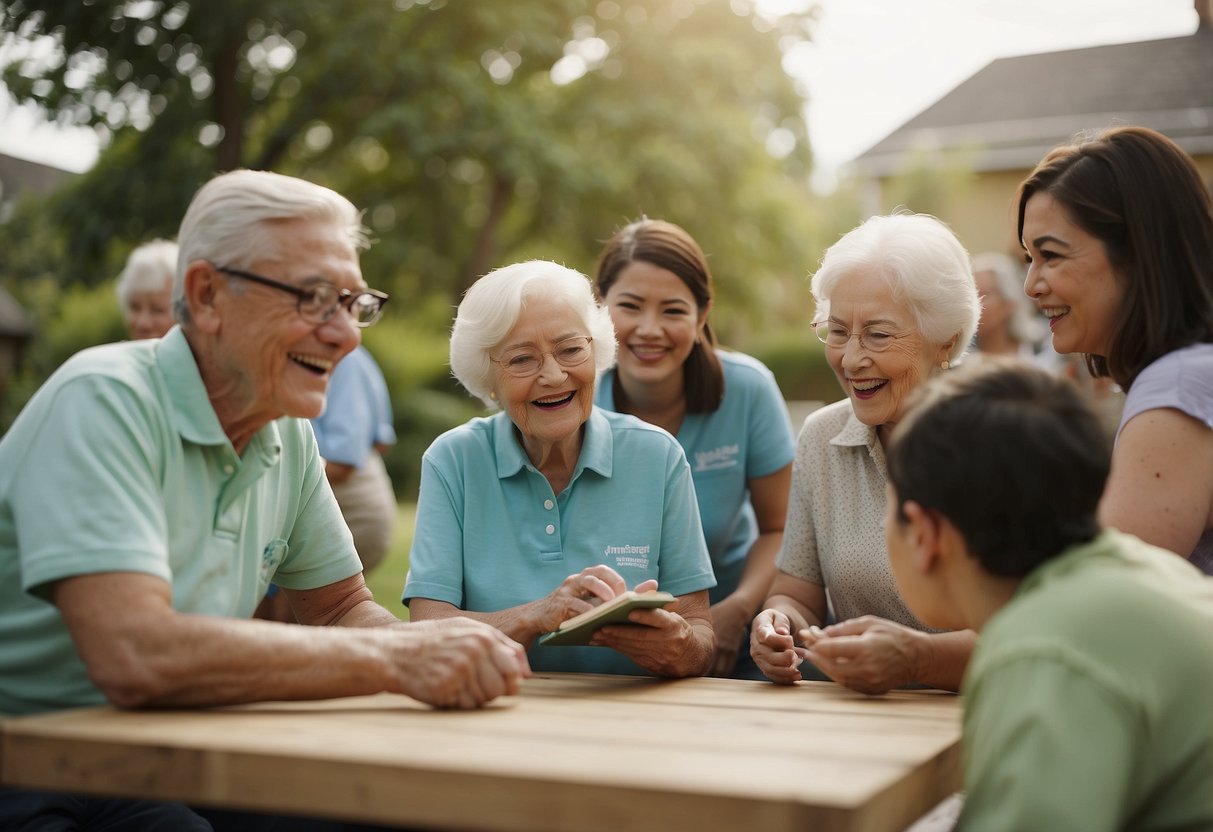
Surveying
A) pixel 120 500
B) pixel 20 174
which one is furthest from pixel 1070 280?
pixel 20 174

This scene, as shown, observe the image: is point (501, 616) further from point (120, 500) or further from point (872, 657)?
point (120, 500)

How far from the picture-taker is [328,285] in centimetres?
234

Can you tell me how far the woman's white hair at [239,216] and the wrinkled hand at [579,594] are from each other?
992 mm

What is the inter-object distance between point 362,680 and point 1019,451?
47.4 inches

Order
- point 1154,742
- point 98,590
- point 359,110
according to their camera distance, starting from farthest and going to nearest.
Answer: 1. point 359,110
2. point 98,590
3. point 1154,742

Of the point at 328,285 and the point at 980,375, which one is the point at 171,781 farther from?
Result: the point at 980,375

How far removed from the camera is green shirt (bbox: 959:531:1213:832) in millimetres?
1480

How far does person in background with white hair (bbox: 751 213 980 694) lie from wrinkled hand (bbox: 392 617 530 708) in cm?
108

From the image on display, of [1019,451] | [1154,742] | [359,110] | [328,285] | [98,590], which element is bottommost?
[1154,742]

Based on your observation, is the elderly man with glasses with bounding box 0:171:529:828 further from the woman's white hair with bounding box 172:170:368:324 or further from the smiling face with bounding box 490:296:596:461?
the smiling face with bounding box 490:296:596:461

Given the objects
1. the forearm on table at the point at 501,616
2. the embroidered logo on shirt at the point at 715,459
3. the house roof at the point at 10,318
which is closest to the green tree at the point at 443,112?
the house roof at the point at 10,318

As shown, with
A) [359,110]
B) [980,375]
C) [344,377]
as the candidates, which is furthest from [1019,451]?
[359,110]

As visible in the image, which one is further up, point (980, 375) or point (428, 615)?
point (980, 375)

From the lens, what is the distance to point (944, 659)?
8.36 feet
